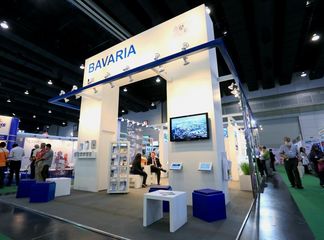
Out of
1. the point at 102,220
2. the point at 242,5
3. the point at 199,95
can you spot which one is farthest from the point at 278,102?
the point at 102,220

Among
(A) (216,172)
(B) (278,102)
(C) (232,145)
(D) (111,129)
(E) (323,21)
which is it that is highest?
(E) (323,21)

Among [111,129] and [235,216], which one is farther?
[111,129]

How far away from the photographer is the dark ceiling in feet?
17.2

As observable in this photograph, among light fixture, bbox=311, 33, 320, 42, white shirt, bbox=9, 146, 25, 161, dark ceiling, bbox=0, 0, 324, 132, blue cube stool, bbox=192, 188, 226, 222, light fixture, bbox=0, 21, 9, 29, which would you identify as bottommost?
blue cube stool, bbox=192, 188, 226, 222

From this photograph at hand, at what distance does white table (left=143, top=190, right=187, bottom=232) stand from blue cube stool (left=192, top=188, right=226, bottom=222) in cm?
33

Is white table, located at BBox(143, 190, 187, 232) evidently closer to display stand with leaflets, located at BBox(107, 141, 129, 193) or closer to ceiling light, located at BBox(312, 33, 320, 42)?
display stand with leaflets, located at BBox(107, 141, 129, 193)

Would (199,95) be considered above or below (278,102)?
below

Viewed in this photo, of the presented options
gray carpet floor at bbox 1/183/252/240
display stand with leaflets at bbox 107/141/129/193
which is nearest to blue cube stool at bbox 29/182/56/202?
gray carpet floor at bbox 1/183/252/240

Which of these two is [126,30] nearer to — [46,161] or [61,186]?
[46,161]

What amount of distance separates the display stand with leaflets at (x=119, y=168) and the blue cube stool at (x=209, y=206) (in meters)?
3.10

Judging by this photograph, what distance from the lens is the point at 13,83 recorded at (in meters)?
9.47

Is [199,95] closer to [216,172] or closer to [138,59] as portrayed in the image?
[216,172]

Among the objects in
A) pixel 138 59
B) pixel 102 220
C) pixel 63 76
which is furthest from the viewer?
pixel 63 76

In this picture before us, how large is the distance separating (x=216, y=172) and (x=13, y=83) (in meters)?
Result: 11.1
